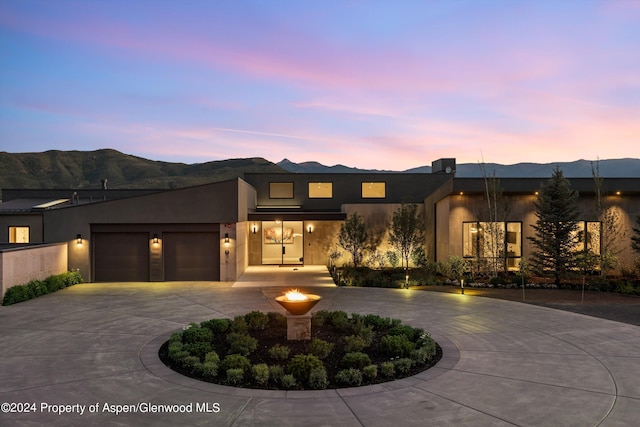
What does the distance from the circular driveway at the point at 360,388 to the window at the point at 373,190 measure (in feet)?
62.0

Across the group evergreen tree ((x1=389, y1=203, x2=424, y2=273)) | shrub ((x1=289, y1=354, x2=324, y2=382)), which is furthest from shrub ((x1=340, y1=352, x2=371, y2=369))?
evergreen tree ((x1=389, y1=203, x2=424, y2=273))

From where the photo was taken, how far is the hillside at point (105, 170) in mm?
149250

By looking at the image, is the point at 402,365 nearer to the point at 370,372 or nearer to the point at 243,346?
the point at 370,372

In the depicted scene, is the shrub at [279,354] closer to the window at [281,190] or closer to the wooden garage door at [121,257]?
the wooden garage door at [121,257]

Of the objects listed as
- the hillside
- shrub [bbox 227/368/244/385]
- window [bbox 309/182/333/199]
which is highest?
the hillside

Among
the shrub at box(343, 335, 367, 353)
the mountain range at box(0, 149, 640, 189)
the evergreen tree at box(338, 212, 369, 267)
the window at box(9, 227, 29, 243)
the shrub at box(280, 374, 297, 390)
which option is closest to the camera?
the shrub at box(280, 374, 297, 390)

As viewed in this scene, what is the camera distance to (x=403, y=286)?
21172 millimetres

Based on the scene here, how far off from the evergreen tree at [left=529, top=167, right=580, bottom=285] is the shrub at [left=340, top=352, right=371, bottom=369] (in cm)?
1675

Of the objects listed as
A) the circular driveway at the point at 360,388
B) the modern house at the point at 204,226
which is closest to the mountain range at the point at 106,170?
the modern house at the point at 204,226

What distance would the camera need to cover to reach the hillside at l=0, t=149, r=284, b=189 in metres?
149

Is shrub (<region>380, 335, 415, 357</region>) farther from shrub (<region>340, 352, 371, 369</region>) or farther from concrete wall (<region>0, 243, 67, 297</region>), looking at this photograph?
concrete wall (<region>0, 243, 67, 297</region>)

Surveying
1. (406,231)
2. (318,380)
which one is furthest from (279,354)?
(406,231)

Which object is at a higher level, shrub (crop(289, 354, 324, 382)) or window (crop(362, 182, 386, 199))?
window (crop(362, 182, 386, 199))

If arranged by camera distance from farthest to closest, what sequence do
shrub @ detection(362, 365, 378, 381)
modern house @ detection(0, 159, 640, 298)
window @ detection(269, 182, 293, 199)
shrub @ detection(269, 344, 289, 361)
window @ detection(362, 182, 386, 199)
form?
window @ detection(362, 182, 386, 199)
window @ detection(269, 182, 293, 199)
modern house @ detection(0, 159, 640, 298)
shrub @ detection(269, 344, 289, 361)
shrub @ detection(362, 365, 378, 381)
